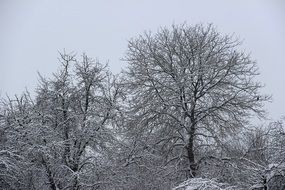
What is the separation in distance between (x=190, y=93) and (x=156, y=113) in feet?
5.72

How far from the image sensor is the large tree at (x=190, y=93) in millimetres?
17172

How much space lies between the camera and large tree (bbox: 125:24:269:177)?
Result: 17.2 metres

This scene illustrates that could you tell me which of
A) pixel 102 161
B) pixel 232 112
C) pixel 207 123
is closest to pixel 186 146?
pixel 207 123

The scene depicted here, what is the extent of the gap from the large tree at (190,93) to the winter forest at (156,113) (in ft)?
0.14

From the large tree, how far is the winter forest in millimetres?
44

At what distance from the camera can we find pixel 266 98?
17.2m

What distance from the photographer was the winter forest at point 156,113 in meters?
15.8

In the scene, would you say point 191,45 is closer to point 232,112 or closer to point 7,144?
point 232,112

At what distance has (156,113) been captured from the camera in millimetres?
17719

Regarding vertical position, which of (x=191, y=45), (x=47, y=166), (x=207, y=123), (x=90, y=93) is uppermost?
(x=191, y=45)

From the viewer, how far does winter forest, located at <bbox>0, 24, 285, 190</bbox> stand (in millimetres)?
15750

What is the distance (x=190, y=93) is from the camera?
17.4 metres

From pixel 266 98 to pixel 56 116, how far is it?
8.87m

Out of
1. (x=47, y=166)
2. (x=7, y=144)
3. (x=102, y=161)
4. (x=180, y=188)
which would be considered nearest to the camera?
(x=180, y=188)
